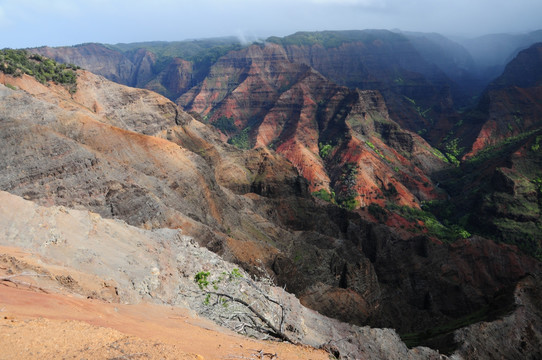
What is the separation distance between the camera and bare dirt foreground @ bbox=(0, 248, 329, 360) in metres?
7.24

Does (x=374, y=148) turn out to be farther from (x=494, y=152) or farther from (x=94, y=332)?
(x=94, y=332)

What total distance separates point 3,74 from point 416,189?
336ft

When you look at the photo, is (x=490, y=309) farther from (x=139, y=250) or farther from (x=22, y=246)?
(x=22, y=246)

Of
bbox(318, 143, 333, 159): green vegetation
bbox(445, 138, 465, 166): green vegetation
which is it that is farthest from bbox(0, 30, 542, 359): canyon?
bbox(445, 138, 465, 166): green vegetation

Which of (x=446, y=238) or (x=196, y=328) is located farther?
(x=446, y=238)

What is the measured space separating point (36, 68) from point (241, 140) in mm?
93807

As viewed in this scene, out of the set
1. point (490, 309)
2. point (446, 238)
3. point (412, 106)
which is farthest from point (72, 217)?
point (412, 106)

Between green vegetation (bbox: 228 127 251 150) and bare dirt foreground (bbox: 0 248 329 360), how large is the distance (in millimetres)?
127636

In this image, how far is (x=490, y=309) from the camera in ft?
110

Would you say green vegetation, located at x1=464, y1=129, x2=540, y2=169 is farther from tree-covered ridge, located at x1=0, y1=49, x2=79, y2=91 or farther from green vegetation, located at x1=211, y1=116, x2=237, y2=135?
tree-covered ridge, located at x1=0, y1=49, x2=79, y2=91

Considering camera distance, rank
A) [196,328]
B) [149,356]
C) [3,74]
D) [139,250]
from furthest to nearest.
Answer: [3,74] → [139,250] → [196,328] → [149,356]

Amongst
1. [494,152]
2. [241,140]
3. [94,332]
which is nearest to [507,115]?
[494,152]

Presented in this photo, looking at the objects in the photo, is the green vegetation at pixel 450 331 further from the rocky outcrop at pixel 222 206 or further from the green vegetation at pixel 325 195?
the green vegetation at pixel 325 195

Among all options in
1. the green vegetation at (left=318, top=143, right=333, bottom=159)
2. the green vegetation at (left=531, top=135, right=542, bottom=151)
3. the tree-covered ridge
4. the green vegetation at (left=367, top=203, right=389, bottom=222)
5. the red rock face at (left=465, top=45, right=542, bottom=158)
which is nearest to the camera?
the tree-covered ridge
